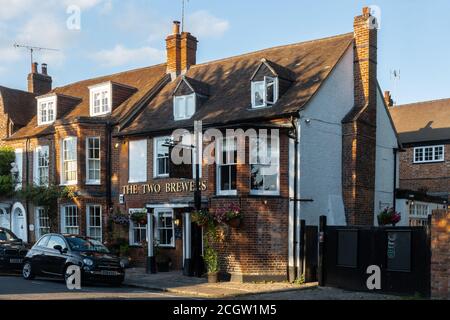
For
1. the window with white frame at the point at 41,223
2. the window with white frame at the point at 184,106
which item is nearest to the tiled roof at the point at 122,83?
the window with white frame at the point at 184,106

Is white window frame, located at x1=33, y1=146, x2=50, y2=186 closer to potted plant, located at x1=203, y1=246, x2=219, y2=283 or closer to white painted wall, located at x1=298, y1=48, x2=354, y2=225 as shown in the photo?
potted plant, located at x1=203, y1=246, x2=219, y2=283

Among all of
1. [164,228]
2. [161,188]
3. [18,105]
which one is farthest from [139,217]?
[18,105]

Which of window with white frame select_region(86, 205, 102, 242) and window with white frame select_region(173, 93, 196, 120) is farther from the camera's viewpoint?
window with white frame select_region(86, 205, 102, 242)

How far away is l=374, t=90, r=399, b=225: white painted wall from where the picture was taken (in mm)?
22312

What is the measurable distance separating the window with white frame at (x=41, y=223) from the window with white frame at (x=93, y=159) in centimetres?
370

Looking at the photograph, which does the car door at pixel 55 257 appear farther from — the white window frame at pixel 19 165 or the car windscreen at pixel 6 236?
the white window frame at pixel 19 165

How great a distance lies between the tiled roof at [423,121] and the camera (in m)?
32.8

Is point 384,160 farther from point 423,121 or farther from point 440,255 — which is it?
point 423,121

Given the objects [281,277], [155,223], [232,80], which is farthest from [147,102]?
[281,277]

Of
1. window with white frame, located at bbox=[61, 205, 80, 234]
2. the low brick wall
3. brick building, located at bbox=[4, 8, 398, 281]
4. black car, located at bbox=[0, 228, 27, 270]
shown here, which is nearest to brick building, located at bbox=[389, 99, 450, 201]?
brick building, located at bbox=[4, 8, 398, 281]

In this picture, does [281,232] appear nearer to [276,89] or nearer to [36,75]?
[276,89]

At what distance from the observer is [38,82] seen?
34219 mm

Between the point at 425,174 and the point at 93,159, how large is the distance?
61.0ft

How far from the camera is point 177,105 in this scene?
23.1m
